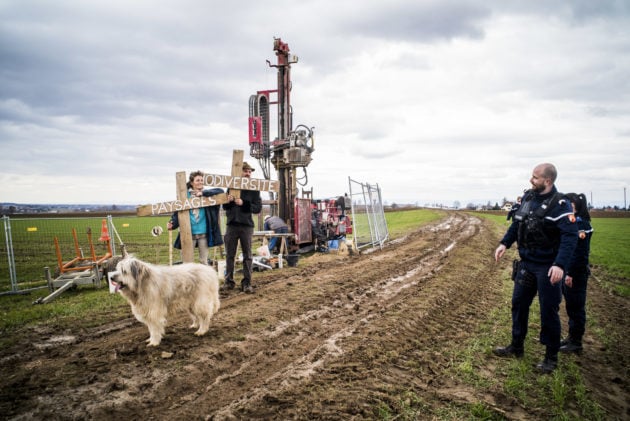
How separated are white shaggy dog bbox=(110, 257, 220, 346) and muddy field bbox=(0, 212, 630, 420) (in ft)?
0.99

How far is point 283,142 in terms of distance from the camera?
47.1ft

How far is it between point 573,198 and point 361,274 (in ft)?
18.6

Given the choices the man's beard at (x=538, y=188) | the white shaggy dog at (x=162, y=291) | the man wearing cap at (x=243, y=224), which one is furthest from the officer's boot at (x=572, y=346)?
the man wearing cap at (x=243, y=224)

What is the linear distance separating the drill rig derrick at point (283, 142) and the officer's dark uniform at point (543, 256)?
10.4 meters

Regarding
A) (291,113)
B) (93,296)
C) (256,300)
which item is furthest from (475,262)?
(93,296)

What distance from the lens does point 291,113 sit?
586 inches

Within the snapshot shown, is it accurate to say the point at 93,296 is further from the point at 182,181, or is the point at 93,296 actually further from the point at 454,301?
the point at 454,301

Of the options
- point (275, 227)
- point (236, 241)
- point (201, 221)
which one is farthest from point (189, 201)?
point (275, 227)

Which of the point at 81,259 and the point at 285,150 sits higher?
Result: the point at 285,150

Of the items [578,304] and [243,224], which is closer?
[578,304]

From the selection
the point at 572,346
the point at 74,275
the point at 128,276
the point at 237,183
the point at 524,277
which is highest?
the point at 237,183

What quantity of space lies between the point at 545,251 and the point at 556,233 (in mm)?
247

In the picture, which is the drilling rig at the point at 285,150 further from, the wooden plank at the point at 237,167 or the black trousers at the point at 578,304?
the black trousers at the point at 578,304

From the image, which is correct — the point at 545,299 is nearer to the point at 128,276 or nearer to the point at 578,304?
the point at 578,304
